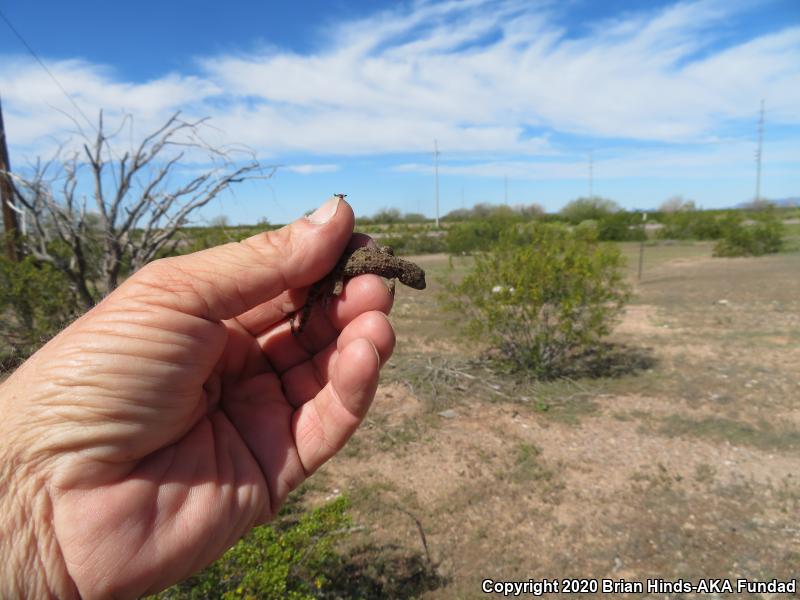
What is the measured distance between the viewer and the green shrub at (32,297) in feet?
22.0

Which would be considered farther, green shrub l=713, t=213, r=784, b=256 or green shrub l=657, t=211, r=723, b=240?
green shrub l=657, t=211, r=723, b=240

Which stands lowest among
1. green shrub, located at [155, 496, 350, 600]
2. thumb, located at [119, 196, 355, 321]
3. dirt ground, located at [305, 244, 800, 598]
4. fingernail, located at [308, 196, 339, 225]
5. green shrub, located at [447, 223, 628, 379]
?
dirt ground, located at [305, 244, 800, 598]

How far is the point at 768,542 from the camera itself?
15.6 ft

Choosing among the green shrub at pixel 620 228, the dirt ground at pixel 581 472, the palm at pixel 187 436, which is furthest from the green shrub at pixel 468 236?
the palm at pixel 187 436

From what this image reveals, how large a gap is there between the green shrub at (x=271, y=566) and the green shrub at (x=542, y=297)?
620cm

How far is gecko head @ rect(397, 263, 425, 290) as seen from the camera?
344cm

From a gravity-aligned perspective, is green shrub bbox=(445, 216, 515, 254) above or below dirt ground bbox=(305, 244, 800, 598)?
above

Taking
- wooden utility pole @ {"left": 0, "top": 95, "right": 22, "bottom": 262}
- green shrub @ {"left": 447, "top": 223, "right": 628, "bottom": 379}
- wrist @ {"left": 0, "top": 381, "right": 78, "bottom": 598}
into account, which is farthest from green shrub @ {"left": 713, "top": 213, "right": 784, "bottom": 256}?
wrist @ {"left": 0, "top": 381, "right": 78, "bottom": 598}

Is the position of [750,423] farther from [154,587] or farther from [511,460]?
[154,587]

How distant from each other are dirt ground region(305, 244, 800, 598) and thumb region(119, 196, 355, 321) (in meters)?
3.35

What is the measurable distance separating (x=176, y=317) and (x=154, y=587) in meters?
1.17

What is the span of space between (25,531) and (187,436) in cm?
68

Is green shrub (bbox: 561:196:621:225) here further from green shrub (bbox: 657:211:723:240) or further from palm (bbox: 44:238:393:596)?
palm (bbox: 44:238:393:596)

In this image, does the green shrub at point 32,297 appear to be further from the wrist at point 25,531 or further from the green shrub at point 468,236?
the green shrub at point 468,236
